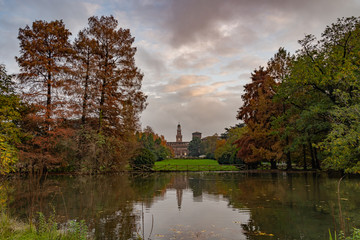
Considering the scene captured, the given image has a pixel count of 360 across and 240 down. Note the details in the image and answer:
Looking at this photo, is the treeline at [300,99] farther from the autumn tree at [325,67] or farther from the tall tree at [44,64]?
the tall tree at [44,64]

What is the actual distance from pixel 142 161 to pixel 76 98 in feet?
37.6

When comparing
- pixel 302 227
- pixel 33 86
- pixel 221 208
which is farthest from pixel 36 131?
pixel 302 227

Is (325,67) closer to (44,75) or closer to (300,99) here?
(300,99)

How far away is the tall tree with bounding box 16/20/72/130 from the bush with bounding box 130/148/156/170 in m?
10.9

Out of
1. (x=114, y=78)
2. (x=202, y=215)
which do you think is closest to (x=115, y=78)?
(x=114, y=78)

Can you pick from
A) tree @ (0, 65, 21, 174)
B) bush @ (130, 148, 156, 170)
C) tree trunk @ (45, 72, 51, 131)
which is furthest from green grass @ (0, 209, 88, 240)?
bush @ (130, 148, 156, 170)

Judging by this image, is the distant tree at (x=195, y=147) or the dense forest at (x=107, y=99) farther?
the distant tree at (x=195, y=147)

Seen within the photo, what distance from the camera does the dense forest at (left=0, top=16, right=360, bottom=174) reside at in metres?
23.0

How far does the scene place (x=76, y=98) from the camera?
2609 cm

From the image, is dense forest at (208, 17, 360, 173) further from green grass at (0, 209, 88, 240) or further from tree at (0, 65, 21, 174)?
tree at (0, 65, 21, 174)

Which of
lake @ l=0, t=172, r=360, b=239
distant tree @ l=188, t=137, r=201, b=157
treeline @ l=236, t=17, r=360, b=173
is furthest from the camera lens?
distant tree @ l=188, t=137, r=201, b=157

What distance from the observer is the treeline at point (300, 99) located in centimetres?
2191

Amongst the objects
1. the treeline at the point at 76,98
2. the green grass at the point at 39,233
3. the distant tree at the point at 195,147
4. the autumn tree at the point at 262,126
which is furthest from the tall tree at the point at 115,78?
the distant tree at the point at 195,147

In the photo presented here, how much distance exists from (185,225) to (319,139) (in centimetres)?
2292
